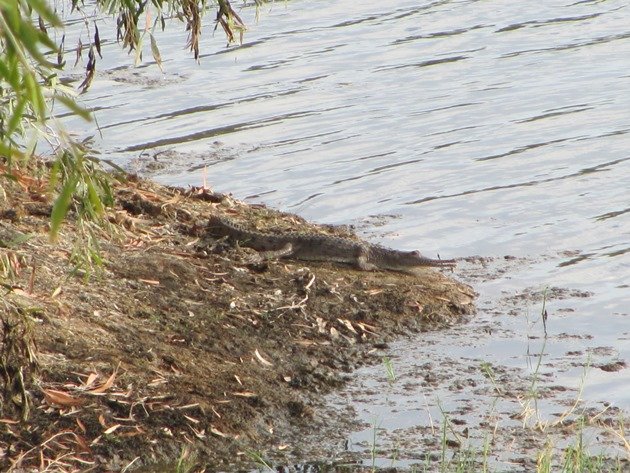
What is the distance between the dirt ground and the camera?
4641 millimetres

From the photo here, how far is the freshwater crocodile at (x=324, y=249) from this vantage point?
24.9ft

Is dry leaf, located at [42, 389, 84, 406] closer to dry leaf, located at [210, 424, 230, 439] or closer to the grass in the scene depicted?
dry leaf, located at [210, 424, 230, 439]

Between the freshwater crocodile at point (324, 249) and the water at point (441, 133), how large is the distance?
1.73ft

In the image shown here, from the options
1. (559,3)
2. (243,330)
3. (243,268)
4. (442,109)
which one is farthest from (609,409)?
(559,3)

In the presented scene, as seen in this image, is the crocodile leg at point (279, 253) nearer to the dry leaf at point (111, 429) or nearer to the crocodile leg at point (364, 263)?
the crocodile leg at point (364, 263)

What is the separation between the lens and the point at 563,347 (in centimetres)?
658

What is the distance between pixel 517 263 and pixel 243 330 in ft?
9.53

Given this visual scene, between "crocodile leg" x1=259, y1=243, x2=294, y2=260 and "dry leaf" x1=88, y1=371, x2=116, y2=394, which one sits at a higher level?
"dry leaf" x1=88, y1=371, x2=116, y2=394

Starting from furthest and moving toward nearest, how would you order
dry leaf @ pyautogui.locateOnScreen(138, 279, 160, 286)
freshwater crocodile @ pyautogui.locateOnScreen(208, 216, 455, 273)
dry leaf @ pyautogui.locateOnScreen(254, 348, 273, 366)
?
freshwater crocodile @ pyautogui.locateOnScreen(208, 216, 455, 273) < dry leaf @ pyautogui.locateOnScreen(138, 279, 160, 286) < dry leaf @ pyautogui.locateOnScreen(254, 348, 273, 366)

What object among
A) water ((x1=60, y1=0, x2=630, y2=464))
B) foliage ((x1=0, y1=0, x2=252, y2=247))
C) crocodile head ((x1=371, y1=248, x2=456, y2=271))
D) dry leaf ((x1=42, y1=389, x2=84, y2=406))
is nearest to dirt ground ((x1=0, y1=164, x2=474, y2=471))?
dry leaf ((x1=42, y1=389, x2=84, y2=406))

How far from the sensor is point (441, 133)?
38.0ft

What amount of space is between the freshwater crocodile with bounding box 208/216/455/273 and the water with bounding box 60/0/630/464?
53 centimetres

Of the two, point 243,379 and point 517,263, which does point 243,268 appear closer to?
point 243,379

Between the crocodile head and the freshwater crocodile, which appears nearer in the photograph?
the freshwater crocodile
